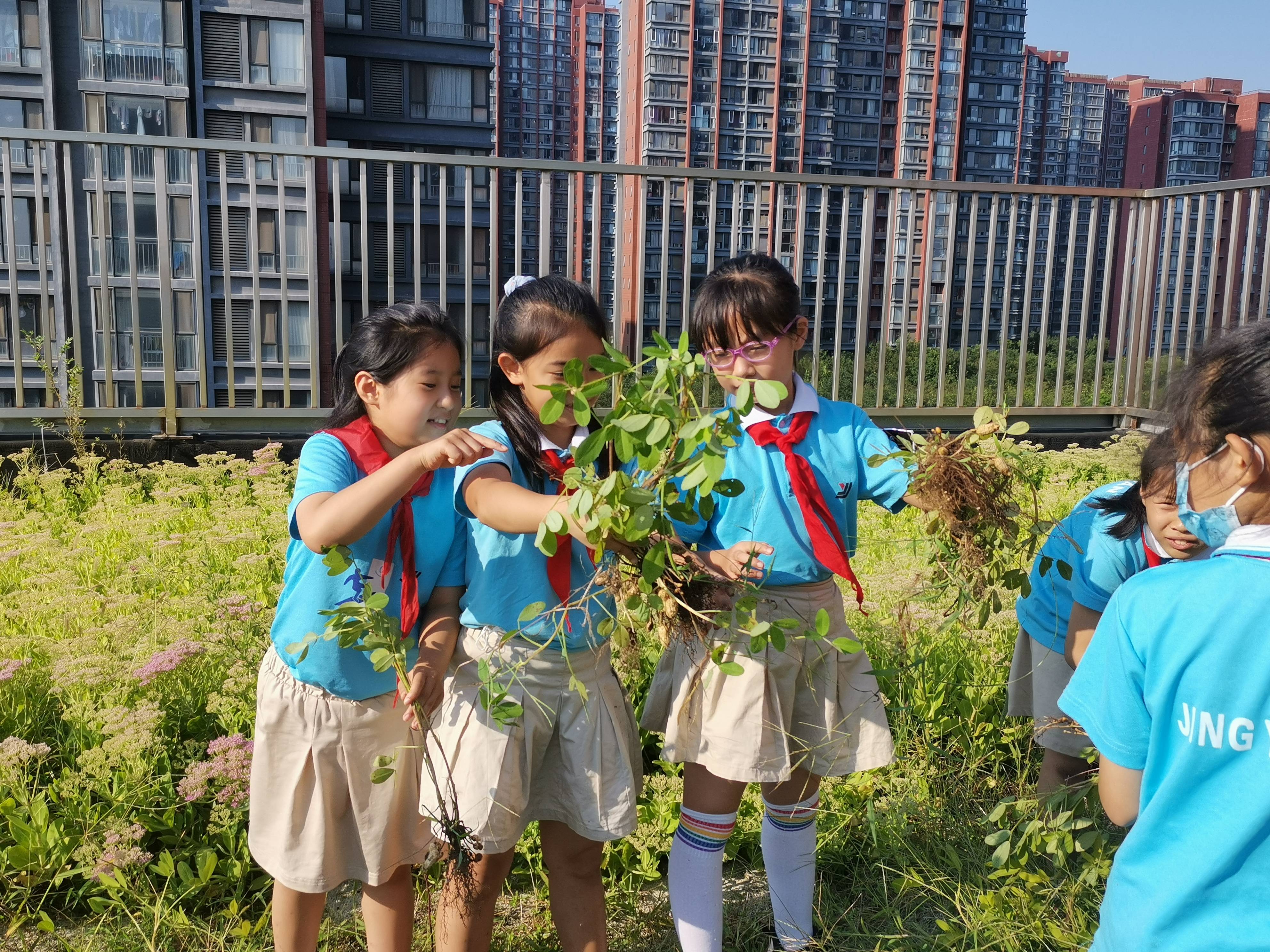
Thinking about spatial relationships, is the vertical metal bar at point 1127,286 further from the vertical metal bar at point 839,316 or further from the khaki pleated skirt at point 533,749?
the khaki pleated skirt at point 533,749

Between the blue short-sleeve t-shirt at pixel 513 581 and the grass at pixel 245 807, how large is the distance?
638 mm

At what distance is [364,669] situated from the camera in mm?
1783

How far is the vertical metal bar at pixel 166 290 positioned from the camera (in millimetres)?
5000

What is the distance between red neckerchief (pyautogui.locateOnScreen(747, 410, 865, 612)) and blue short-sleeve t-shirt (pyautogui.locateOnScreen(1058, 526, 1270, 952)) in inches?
28.3

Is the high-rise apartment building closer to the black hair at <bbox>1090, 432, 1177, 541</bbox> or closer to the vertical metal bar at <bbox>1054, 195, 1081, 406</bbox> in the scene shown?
the vertical metal bar at <bbox>1054, 195, 1081, 406</bbox>

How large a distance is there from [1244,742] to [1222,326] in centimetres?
68

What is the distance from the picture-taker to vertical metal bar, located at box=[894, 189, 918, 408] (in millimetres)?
5645

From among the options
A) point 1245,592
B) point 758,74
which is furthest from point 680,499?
point 758,74

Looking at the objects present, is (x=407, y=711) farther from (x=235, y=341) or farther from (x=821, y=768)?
(x=235, y=341)

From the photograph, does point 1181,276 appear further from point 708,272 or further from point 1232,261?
point 708,272

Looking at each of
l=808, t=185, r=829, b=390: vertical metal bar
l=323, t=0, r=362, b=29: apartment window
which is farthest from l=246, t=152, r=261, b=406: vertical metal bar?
l=323, t=0, r=362, b=29: apartment window

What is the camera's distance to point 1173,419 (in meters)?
1.39

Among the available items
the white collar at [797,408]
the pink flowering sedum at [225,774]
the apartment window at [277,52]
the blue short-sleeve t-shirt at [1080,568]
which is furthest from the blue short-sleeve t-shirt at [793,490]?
the apartment window at [277,52]

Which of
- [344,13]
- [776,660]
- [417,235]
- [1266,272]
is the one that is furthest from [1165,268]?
[344,13]
